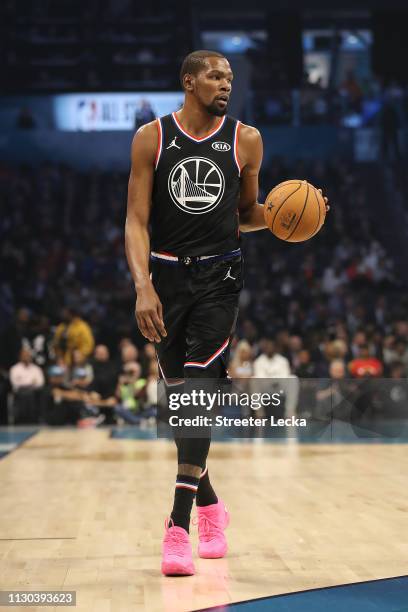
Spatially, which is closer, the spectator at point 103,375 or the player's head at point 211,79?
the player's head at point 211,79

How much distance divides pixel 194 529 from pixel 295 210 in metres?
1.88

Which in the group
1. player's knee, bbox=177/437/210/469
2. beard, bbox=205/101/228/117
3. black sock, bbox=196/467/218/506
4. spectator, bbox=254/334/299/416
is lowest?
spectator, bbox=254/334/299/416

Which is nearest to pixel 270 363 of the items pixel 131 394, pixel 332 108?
pixel 131 394

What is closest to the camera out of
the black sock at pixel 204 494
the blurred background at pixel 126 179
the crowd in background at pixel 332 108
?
the black sock at pixel 204 494

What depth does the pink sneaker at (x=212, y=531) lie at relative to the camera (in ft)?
14.6

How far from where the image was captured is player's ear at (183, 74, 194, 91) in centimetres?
436

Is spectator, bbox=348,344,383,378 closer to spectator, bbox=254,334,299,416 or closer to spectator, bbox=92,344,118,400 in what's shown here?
spectator, bbox=254,334,299,416

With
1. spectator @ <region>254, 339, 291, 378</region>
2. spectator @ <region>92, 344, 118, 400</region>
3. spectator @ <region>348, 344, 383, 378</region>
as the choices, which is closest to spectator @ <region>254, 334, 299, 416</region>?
spectator @ <region>254, 339, 291, 378</region>

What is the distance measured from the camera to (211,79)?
14.1 ft

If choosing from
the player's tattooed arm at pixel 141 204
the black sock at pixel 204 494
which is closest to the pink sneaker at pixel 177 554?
the black sock at pixel 204 494

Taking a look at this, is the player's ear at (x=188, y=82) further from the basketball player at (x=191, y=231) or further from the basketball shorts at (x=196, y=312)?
the basketball shorts at (x=196, y=312)

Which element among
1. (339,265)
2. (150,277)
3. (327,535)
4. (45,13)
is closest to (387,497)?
(327,535)

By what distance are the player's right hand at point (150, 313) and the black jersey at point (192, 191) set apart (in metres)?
0.24

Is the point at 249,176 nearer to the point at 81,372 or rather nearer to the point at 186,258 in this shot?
the point at 186,258
